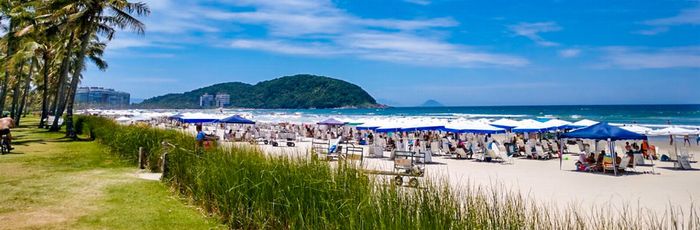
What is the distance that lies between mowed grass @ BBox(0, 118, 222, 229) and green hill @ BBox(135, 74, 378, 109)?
140 m

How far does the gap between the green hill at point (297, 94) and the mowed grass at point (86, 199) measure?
13959 centimetres

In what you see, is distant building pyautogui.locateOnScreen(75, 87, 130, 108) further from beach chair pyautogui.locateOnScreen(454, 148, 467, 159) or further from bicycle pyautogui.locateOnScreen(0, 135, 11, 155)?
beach chair pyautogui.locateOnScreen(454, 148, 467, 159)

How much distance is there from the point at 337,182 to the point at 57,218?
3772 millimetres

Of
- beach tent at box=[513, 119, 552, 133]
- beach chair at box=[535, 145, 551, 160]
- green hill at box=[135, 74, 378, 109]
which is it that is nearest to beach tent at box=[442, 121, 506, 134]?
beach chair at box=[535, 145, 551, 160]

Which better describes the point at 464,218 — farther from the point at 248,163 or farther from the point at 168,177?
the point at 168,177

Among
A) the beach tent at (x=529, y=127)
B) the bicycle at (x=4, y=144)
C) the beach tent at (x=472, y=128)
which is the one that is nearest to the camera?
the bicycle at (x=4, y=144)

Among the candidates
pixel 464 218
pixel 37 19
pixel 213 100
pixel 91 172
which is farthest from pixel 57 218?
pixel 213 100

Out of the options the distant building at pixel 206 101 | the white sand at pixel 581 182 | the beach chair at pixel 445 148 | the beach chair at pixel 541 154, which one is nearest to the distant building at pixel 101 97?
the distant building at pixel 206 101

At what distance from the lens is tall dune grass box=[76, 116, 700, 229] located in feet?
10.6

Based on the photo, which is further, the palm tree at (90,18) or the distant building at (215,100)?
the distant building at (215,100)

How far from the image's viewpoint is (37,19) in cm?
2023

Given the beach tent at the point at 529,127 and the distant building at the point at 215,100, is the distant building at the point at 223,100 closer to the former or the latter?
the distant building at the point at 215,100

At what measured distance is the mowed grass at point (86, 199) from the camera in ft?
18.9

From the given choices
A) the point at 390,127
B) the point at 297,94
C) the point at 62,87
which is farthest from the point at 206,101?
the point at 390,127
